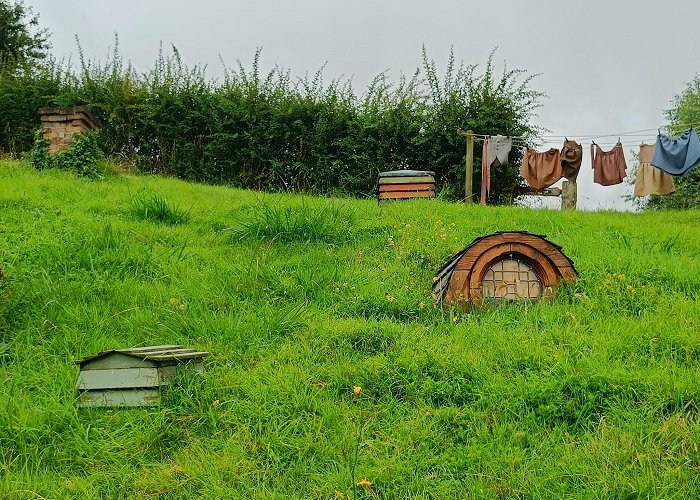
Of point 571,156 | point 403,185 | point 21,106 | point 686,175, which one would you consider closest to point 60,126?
point 21,106

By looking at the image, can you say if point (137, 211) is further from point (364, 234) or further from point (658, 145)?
point (658, 145)

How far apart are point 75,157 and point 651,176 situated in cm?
919

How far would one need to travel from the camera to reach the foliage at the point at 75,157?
9.01m

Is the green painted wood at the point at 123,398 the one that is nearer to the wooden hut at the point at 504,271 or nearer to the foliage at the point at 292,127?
the wooden hut at the point at 504,271

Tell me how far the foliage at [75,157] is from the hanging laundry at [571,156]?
7573 mm

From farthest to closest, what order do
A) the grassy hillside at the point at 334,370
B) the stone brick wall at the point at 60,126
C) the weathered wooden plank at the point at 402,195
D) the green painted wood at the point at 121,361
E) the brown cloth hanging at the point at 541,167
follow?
the brown cloth hanging at the point at 541,167 < the stone brick wall at the point at 60,126 < the weathered wooden plank at the point at 402,195 < the green painted wood at the point at 121,361 < the grassy hillside at the point at 334,370

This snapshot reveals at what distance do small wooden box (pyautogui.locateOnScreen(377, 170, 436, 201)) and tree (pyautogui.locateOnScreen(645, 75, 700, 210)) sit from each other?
17.5 ft

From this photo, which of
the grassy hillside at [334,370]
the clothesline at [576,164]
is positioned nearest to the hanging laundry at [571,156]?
the clothesline at [576,164]

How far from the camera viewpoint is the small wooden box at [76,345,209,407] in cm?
316

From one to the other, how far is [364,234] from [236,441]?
12.1 ft

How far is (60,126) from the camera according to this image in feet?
30.8

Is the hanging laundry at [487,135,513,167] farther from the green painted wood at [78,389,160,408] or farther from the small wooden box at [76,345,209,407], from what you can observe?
the green painted wood at [78,389,160,408]

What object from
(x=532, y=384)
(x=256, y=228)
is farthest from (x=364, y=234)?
(x=532, y=384)

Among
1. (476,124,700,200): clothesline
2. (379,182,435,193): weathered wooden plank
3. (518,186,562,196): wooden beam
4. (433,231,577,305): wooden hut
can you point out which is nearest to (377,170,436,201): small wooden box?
(379,182,435,193): weathered wooden plank
